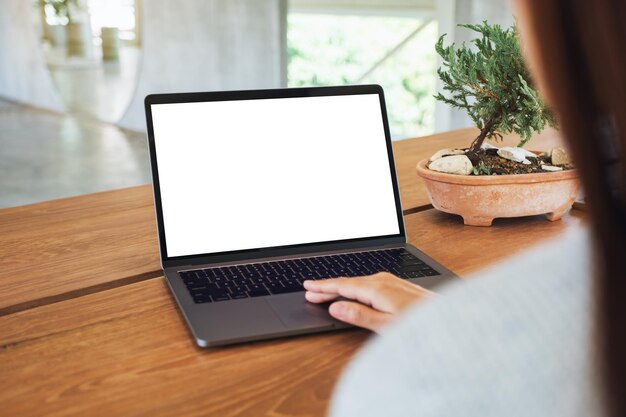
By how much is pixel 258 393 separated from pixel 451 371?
43 centimetres

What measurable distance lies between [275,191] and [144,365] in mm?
406

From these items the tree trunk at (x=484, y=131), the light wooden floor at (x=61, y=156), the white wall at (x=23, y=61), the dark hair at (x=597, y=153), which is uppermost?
the dark hair at (x=597, y=153)

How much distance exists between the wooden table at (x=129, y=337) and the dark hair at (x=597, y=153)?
350mm

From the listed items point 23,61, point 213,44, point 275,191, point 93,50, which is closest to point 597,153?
point 275,191

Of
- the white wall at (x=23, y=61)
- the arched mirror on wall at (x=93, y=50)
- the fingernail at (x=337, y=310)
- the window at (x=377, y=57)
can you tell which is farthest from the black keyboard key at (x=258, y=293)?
the white wall at (x=23, y=61)

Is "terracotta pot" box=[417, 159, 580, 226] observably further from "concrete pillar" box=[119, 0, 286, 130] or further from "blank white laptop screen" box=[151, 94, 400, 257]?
"concrete pillar" box=[119, 0, 286, 130]

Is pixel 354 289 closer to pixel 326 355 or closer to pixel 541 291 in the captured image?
pixel 326 355

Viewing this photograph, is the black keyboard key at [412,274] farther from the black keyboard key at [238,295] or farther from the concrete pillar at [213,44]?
the concrete pillar at [213,44]

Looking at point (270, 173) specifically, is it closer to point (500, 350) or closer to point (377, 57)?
point (500, 350)

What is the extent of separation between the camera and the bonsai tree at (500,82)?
4.10 feet

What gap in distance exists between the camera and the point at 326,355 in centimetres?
82

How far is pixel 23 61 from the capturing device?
21.7 feet

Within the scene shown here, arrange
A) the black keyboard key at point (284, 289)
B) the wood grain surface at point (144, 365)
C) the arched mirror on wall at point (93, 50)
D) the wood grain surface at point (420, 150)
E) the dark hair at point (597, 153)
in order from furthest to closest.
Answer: the arched mirror on wall at point (93, 50) → the wood grain surface at point (420, 150) → the black keyboard key at point (284, 289) → the wood grain surface at point (144, 365) → the dark hair at point (597, 153)

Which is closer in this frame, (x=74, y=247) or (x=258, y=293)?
(x=258, y=293)
